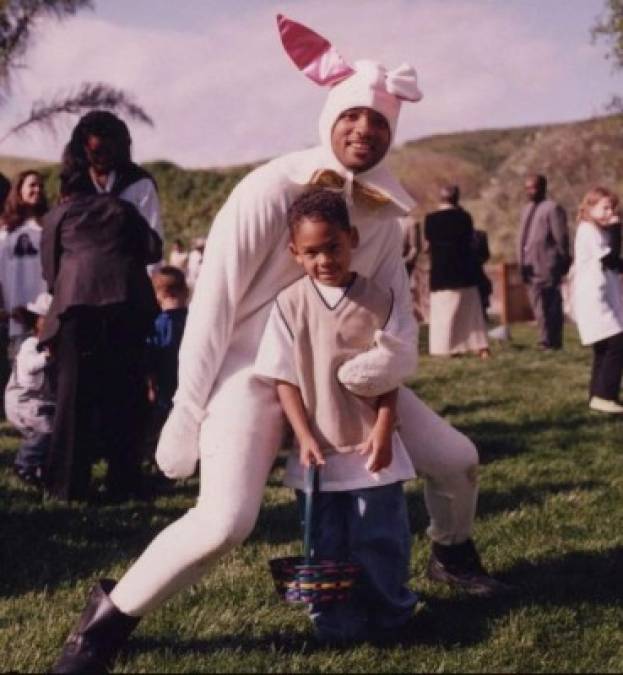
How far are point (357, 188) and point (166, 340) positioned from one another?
3.28 m

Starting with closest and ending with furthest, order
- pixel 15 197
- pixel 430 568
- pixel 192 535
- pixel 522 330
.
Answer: pixel 192 535, pixel 430 568, pixel 15 197, pixel 522 330

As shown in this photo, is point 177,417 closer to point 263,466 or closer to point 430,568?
point 263,466

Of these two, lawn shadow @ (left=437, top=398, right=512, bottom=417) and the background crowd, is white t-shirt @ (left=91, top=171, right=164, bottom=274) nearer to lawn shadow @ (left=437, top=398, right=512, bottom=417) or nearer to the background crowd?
the background crowd

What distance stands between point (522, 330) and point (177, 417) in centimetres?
1723

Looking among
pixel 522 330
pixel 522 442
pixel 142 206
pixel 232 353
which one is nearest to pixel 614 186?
pixel 522 330

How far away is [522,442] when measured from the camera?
8.29 metres

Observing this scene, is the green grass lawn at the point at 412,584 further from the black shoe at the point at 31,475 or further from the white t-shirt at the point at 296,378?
the white t-shirt at the point at 296,378

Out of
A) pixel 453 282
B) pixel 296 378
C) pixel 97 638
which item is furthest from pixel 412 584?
pixel 453 282

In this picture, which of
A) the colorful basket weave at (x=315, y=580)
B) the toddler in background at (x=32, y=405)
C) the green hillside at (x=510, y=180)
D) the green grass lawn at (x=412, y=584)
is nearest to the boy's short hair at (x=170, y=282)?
the toddler in background at (x=32, y=405)

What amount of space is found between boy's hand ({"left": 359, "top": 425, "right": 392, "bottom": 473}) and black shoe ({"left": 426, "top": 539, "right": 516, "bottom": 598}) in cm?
96

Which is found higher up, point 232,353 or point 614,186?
point 614,186

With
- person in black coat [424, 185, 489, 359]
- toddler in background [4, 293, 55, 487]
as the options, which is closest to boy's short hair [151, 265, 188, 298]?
toddler in background [4, 293, 55, 487]

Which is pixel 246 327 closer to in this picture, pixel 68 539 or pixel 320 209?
pixel 320 209

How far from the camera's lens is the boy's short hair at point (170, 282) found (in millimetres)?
7152
